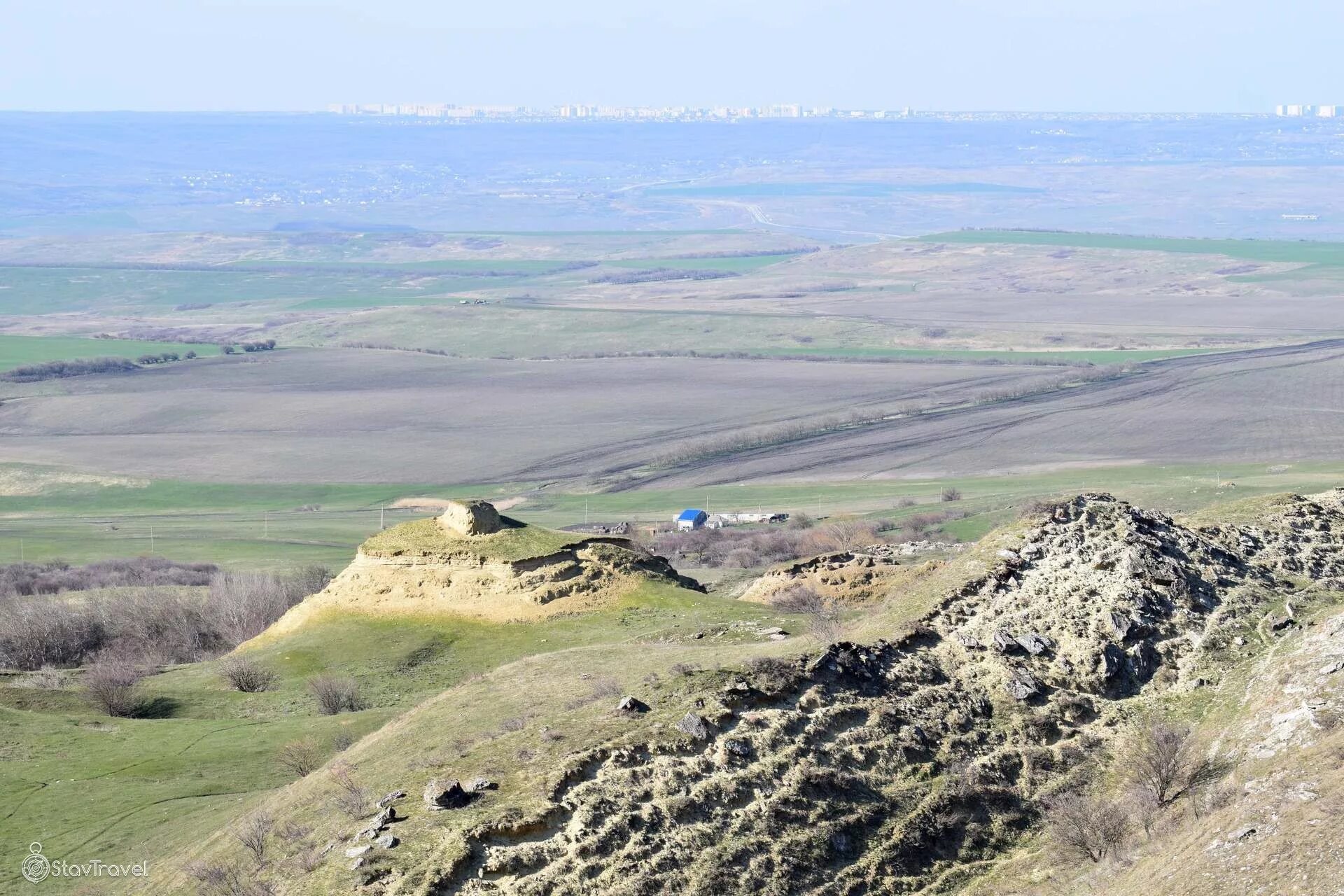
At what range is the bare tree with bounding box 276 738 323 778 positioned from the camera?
31859 millimetres

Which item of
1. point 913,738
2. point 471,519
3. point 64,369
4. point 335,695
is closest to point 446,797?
point 913,738

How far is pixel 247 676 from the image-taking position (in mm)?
42312

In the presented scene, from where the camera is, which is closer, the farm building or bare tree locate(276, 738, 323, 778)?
bare tree locate(276, 738, 323, 778)

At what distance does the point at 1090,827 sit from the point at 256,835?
13.0m

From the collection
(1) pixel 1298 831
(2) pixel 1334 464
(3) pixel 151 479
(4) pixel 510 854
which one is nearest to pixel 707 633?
(4) pixel 510 854

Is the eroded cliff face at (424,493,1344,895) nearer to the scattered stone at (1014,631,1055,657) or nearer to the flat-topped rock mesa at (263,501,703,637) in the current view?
the scattered stone at (1014,631,1055,657)

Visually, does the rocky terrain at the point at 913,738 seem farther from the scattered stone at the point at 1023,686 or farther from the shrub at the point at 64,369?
the shrub at the point at 64,369

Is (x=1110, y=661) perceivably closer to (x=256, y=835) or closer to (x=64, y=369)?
(x=256, y=835)

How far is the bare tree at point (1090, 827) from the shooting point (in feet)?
77.5

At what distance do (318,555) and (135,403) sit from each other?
79.5 metres

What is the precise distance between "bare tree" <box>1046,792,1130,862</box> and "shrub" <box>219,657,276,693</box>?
79.1 feet

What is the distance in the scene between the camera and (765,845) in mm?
23188

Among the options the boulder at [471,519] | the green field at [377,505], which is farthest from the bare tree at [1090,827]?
the green field at [377,505]

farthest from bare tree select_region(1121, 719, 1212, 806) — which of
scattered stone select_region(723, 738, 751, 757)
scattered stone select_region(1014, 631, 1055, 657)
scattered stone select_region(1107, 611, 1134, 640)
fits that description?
scattered stone select_region(723, 738, 751, 757)
